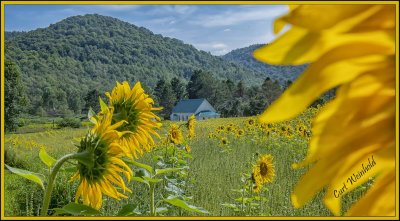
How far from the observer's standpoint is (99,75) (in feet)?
14.2

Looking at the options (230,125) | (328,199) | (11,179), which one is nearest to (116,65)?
(230,125)

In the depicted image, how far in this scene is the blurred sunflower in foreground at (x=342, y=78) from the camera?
8cm

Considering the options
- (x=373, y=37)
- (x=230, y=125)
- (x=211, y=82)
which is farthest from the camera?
(x=211, y=82)

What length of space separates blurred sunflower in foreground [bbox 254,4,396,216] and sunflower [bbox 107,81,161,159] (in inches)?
20.5

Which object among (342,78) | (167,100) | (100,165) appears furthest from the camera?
(167,100)

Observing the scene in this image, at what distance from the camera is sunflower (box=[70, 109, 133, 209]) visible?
1.50 ft

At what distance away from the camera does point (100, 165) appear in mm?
465

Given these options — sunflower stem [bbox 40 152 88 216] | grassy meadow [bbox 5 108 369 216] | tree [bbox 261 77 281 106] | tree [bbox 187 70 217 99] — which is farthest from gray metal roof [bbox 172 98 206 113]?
sunflower stem [bbox 40 152 88 216]

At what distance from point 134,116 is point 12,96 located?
10.5 feet

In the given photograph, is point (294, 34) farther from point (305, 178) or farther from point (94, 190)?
point (94, 190)

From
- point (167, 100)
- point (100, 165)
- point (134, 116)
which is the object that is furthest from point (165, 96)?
point (100, 165)

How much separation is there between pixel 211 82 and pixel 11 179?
1.89 metres

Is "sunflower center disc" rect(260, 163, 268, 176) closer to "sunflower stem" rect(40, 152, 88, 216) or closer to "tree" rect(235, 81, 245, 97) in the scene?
"sunflower stem" rect(40, 152, 88, 216)

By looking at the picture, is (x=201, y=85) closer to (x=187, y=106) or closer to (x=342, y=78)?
(x=187, y=106)
